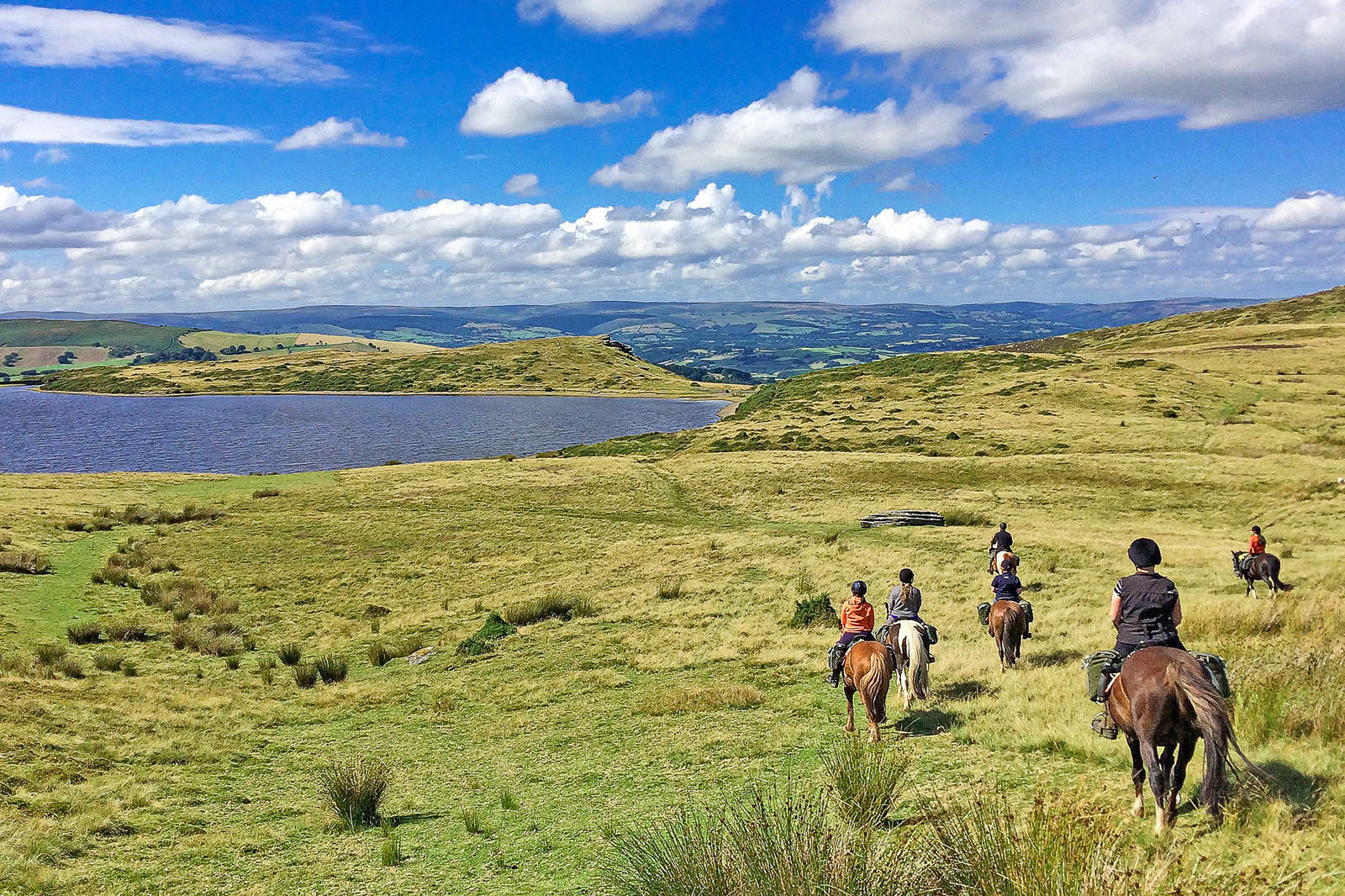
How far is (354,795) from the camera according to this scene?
494 inches

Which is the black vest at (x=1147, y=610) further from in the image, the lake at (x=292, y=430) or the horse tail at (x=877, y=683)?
the lake at (x=292, y=430)

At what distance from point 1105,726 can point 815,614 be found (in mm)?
14070

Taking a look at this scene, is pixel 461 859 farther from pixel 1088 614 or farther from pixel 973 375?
pixel 973 375

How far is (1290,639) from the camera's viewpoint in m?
14.2

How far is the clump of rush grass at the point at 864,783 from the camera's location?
899 centimetres

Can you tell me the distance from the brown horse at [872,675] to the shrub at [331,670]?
16871 mm

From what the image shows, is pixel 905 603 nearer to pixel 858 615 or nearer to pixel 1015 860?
pixel 858 615

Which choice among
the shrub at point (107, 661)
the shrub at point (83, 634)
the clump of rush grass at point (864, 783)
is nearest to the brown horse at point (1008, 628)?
the clump of rush grass at point (864, 783)

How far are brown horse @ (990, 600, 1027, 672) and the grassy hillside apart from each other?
17.7 inches

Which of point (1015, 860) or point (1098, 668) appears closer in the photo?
point (1015, 860)

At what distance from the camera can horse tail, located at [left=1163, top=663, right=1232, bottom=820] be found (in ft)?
23.9

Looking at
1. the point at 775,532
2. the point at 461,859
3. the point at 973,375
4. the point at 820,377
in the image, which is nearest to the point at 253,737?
the point at 461,859

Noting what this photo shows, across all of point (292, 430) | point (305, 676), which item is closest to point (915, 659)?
point (305, 676)

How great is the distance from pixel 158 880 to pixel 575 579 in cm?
2352
